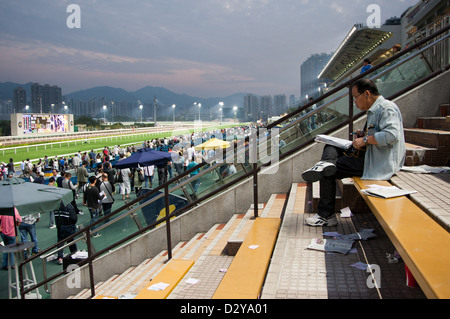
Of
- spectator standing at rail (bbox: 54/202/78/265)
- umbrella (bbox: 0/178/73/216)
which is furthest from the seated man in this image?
spectator standing at rail (bbox: 54/202/78/265)

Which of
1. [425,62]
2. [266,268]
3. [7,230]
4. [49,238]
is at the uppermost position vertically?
[425,62]

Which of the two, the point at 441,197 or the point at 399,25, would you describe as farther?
the point at 399,25

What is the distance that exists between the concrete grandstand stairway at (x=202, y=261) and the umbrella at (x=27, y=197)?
207cm

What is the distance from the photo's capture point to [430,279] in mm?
1698

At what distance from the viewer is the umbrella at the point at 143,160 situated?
14970 mm

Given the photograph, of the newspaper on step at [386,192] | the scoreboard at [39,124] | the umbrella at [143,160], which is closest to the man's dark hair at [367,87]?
the newspaper on step at [386,192]

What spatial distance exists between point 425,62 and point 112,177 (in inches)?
548

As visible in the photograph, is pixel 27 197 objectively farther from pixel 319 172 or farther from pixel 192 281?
pixel 319 172

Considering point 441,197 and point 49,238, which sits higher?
point 441,197

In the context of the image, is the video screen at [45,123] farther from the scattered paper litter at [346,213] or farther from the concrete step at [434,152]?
the concrete step at [434,152]

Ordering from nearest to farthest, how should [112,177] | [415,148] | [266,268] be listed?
[266,268]
[415,148]
[112,177]
